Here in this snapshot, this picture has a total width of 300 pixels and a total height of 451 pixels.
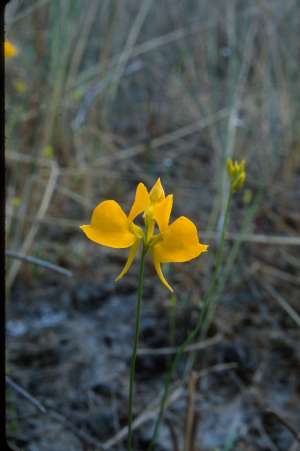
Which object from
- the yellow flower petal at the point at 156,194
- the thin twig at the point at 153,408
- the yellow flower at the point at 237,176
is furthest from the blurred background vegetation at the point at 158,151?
the yellow flower petal at the point at 156,194

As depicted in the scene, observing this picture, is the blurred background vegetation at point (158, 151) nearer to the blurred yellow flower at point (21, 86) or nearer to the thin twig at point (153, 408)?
the blurred yellow flower at point (21, 86)

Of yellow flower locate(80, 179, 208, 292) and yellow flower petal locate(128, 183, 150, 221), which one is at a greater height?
yellow flower petal locate(128, 183, 150, 221)

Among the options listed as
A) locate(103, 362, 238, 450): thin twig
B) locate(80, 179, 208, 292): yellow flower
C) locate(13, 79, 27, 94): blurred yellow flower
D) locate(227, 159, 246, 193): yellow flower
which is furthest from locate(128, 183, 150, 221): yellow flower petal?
locate(13, 79, 27, 94): blurred yellow flower

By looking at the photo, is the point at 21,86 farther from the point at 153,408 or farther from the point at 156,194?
the point at 156,194

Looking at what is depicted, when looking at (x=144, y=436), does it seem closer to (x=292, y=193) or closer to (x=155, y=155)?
(x=292, y=193)

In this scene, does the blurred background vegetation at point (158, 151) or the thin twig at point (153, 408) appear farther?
the blurred background vegetation at point (158, 151)

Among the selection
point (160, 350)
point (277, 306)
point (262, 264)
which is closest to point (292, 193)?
point (262, 264)

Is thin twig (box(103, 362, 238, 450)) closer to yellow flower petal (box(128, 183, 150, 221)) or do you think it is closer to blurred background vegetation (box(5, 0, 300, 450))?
blurred background vegetation (box(5, 0, 300, 450))
